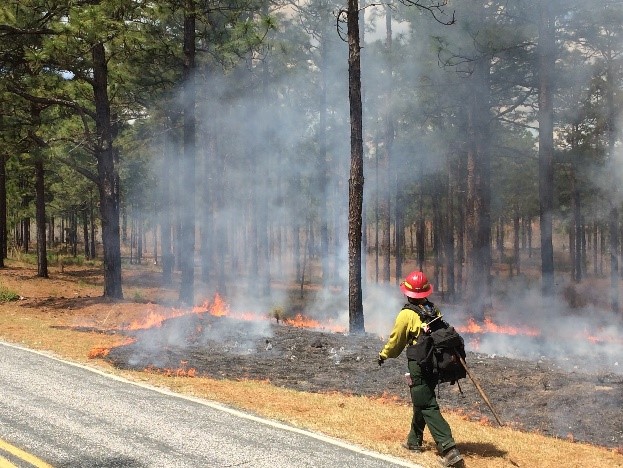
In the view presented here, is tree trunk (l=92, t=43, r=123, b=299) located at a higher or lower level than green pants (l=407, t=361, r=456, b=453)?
higher

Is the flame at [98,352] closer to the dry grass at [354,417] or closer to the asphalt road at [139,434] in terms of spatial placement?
the dry grass at [354,417]

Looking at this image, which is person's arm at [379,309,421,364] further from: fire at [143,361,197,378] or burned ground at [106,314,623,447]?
fire at [143,361,197,378]

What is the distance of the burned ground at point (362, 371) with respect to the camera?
8.73 meters

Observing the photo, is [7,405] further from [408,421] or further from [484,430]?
[484,430]

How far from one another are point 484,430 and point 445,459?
2.05m

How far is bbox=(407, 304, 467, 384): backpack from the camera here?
6.24m

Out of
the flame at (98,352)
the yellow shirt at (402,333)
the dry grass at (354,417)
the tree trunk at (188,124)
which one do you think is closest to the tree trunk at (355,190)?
the dry grass at (354,417)

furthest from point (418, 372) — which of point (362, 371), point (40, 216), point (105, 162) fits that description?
point (40, 216)

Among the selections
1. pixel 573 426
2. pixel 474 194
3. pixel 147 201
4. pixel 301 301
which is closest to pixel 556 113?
pixel 474 194

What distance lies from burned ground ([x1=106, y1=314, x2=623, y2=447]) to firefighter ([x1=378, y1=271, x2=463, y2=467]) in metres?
2.60

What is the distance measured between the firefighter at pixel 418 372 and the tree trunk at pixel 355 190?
8332 mm

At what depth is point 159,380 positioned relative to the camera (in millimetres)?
9773

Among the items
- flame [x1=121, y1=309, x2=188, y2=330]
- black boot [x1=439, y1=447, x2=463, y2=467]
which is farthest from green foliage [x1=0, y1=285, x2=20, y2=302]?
black boot [x1=439, y1=447, x2=463, y2=467]

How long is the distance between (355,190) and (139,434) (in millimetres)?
9615
